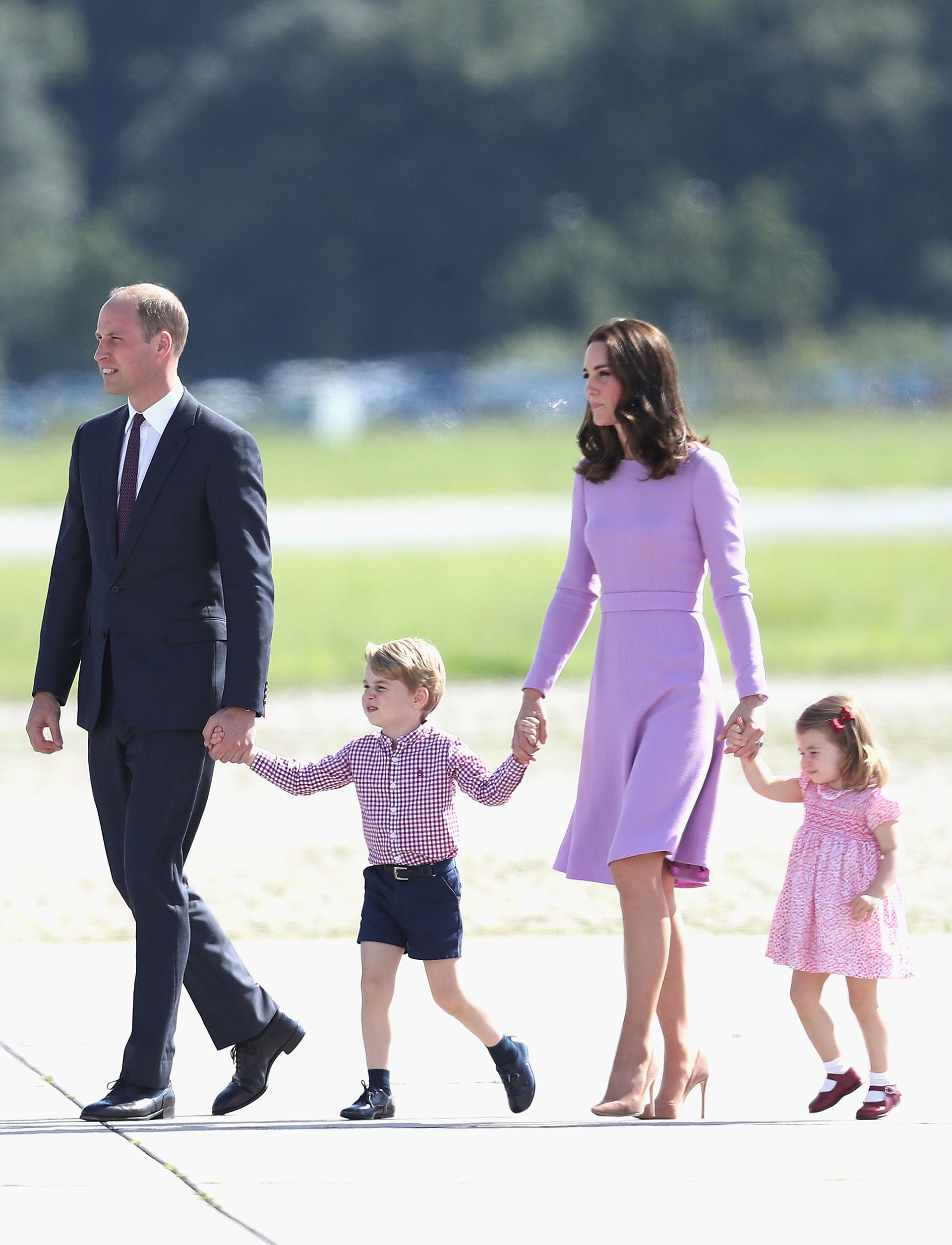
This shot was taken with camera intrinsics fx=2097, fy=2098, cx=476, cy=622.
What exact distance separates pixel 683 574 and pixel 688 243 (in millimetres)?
79080

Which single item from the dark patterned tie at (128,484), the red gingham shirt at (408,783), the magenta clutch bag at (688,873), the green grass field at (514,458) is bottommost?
the magenta clutch bag at (688,873)

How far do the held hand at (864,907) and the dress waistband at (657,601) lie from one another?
0.74 metres

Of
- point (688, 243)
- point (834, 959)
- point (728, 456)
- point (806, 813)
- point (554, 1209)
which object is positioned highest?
point (688, 243)

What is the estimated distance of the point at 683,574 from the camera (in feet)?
15.6

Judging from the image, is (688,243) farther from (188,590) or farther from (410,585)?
(188,590)

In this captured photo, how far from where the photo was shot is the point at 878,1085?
4754 millimetres

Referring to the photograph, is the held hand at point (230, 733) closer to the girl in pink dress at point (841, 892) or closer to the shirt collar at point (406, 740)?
the shirt collar at point (406, 740)

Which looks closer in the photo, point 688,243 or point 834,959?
point 834,959

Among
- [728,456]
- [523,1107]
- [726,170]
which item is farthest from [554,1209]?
[726,170]

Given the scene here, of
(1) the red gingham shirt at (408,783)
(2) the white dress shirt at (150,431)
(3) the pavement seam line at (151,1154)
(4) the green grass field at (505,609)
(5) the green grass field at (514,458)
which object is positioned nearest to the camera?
(3) the pavement seam line at (151,1154)

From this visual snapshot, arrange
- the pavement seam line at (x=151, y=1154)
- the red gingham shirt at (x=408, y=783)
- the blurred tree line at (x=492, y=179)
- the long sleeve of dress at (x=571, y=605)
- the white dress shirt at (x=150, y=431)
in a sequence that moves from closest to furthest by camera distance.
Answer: the pavement seam line at (x=151, y=1154)
the red gingham shirt at (x=408, y=783)
the white dress shirt at (x=150, y=431)
the long sleeve of dress at (x=571, y=605)
the blurred tree line at (x=492, y=179)

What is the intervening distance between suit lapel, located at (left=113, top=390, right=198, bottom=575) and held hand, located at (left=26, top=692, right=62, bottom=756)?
41cm

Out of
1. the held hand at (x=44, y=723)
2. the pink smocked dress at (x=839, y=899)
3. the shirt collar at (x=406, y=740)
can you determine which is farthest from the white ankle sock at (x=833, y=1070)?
the held hand at (x=44, y=723)

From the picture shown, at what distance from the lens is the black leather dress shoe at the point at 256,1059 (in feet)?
15.7
